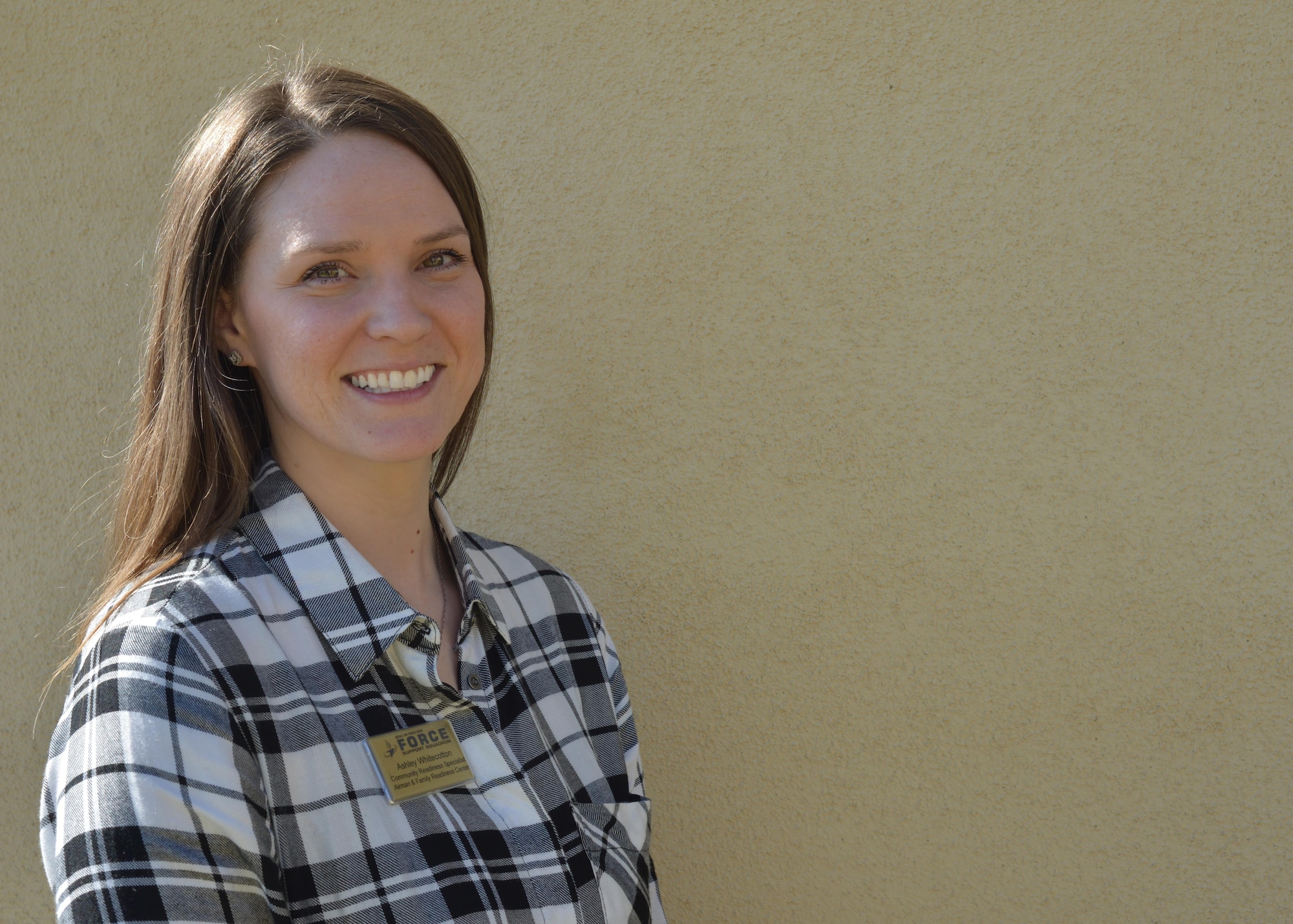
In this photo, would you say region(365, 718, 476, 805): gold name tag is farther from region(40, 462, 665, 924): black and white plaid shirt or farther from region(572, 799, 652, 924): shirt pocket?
region(572, 799, 652, 924): shirt pocket

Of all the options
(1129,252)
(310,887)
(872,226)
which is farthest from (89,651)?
(1129,252)

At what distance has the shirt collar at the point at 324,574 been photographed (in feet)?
4.97

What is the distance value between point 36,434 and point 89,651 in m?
1.08

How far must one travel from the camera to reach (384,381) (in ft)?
5.21

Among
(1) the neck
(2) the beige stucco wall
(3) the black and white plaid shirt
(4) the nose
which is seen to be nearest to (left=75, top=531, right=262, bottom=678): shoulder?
(3) the black and white plaid shirt

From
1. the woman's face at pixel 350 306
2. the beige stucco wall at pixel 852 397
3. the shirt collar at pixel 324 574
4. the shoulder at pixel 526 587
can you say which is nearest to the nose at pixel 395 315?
the woman's face at pixel 350 306

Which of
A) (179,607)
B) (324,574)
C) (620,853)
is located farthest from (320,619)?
(620,853)

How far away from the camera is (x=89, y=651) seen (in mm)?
1366

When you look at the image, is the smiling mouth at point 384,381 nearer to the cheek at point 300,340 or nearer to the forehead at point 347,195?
the cheek at point 300,340

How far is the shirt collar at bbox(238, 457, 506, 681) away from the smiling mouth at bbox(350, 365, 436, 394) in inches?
7.7

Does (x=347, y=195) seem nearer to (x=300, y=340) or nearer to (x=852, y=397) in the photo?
(x=300, y=340)

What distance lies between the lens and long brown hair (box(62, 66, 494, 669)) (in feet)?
5.16

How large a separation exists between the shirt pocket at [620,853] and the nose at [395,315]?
2.53 ft

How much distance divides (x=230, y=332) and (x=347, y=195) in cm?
28
